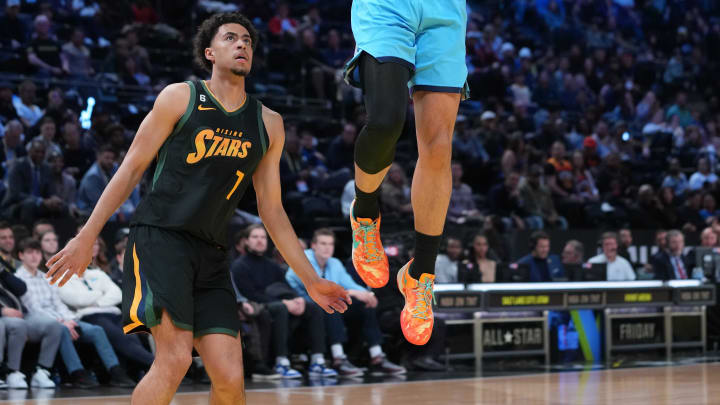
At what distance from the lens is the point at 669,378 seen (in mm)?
8766

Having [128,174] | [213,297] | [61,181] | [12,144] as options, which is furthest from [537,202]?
[128,174]

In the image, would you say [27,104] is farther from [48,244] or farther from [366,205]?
[366,205]

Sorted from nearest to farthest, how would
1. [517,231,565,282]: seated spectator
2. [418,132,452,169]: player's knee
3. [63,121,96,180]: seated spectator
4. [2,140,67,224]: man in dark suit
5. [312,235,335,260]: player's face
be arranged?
[418,132,452,169]: player's knee < [312,235,335,260]: player's face < [2,140,67,224]: man in dark suit < [63,121,96,180]: seated spectator < [517,231,565,282]: seated spectator

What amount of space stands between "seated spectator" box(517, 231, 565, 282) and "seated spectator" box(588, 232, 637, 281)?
2.49 feet

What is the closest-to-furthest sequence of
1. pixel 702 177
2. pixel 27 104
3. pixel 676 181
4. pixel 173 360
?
1. pixel 173 360
2. pixel 27 104
3. pixel 676 181
4. pixel 702 177

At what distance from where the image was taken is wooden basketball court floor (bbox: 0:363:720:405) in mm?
7195

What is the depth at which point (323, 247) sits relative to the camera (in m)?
9.41

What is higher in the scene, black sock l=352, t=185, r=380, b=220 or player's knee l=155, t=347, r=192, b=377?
black sock l=352, t=185, r=380, b=220

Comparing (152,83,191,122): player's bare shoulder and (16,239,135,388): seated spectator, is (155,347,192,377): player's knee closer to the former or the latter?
(152,83,191,122): player's bare shoulder

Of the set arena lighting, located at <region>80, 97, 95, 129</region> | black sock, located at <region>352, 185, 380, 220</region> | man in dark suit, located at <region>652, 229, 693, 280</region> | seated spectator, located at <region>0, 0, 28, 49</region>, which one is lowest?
man in dark suit, located at <region>652, 229, 693, 280</region>

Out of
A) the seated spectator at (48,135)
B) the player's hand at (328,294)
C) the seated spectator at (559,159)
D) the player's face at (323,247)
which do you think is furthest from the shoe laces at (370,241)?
the seated spectator at (559,159)

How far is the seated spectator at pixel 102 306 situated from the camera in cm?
854

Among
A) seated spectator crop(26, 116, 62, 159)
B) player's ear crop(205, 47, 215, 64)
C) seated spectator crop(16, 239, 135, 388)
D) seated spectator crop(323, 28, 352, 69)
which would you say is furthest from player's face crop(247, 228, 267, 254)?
seated spectator crop(323, 28, 352, 69)

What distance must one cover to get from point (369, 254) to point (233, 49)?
Result: 3.56 feet
